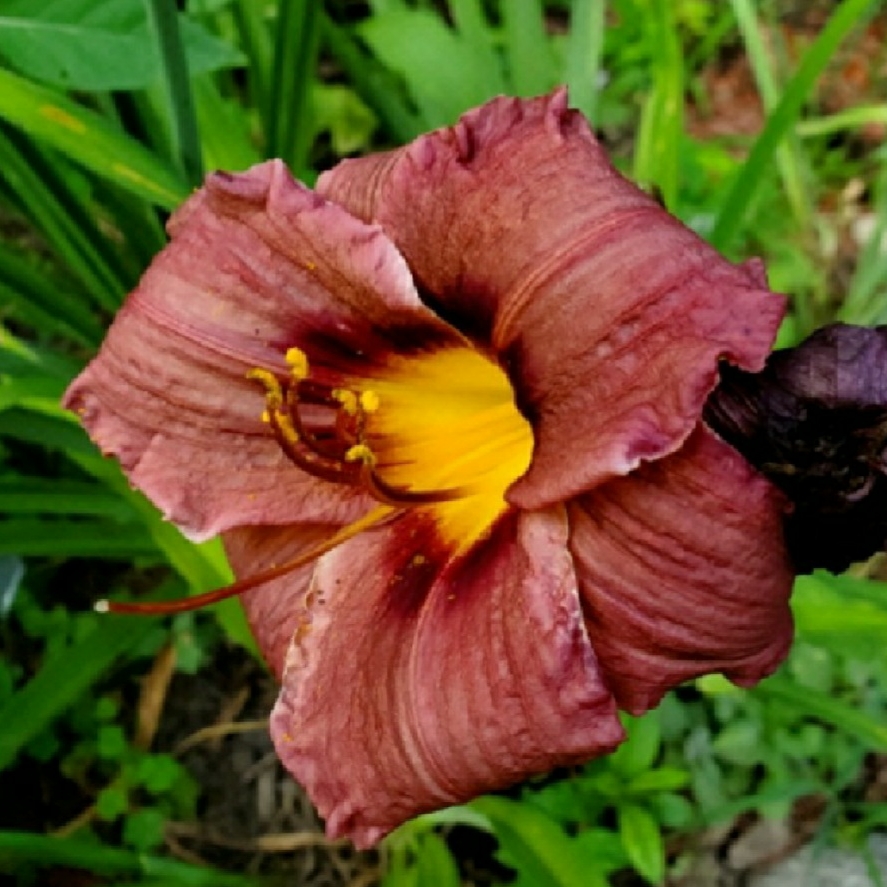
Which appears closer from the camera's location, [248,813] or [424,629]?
[424,629]

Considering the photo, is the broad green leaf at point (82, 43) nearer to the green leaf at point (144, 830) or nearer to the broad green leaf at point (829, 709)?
the broad green leaf at point (829, 709)

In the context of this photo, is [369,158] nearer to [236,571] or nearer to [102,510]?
[236,571]

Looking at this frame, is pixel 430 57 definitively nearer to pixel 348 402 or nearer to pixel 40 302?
pixel 40 302

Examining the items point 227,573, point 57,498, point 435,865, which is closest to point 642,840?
point 435,865

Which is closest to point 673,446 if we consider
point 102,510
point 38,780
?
point 102,510

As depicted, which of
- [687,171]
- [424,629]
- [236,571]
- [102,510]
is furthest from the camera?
[687,171]

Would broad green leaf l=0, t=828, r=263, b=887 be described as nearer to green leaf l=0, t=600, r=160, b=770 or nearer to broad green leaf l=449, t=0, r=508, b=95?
green leaf l=0, t=600, r=160, b=770

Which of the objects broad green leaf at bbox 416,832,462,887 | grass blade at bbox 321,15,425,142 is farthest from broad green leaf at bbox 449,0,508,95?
broad green leaf at bbox 416,832,462,887
